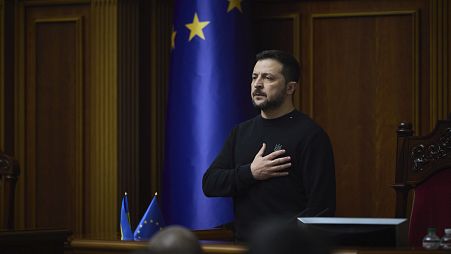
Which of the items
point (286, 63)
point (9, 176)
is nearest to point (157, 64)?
point (9, 176)

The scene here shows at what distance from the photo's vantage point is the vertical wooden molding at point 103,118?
5.46m

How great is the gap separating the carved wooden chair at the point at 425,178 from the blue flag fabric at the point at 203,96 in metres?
1.32

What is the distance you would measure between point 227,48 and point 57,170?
1499mm

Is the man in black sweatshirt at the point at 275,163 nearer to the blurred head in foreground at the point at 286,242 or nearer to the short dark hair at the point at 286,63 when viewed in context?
the short dark hair at the point at 286,63

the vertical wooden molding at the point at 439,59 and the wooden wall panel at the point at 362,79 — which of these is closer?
the vertical wooden molding at the point at 439,59

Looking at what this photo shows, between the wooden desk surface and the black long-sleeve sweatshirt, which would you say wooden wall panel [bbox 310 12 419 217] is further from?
the wooden desk surface

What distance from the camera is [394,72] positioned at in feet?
17.3

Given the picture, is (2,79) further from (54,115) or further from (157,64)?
(157,64)

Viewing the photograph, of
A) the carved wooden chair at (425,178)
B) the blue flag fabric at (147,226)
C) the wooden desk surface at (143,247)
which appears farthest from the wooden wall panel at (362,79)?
the wooden desk surface at (143,247)

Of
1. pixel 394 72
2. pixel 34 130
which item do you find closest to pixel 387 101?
pixel 394 72

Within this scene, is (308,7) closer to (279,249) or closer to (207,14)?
(207,14)

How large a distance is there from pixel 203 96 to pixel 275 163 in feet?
6.06

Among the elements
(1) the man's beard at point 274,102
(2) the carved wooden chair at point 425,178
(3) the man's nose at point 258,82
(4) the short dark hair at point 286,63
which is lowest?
(2) the carved wooden chair at point 425,178

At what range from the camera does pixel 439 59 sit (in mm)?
5059
